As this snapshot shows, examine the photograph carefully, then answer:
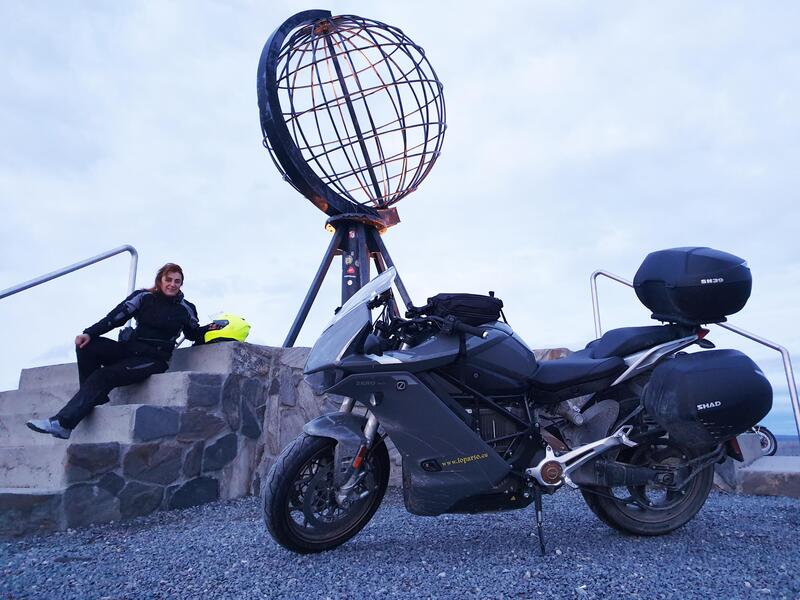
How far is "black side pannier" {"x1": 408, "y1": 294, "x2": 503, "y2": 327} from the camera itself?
9.08 ft

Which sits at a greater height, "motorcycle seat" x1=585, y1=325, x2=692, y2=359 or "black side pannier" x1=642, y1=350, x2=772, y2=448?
"motorcycle seat" x1=585, y1=325, x2=692, y2=359

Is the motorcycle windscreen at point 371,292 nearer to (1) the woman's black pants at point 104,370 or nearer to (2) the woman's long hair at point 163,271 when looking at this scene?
(1) the woman's black pants at point 104,370

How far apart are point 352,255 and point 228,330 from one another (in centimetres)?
212

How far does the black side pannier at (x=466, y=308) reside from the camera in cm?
277

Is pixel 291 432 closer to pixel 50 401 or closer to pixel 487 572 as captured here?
pixel 50 401

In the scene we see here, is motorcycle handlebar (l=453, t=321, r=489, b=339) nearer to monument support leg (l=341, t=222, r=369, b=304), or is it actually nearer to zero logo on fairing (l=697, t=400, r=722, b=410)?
zero logo on fairing (l=697, t=400, r=722, b=410)

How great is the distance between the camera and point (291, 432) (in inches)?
193

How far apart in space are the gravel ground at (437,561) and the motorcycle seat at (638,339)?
0.87 m

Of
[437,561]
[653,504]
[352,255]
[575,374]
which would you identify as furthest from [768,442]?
[437,561]

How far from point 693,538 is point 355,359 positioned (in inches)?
73.0

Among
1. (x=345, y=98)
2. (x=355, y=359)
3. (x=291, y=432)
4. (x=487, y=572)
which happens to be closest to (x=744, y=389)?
(x=487, y=572)

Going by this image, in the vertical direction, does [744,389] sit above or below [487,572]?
above

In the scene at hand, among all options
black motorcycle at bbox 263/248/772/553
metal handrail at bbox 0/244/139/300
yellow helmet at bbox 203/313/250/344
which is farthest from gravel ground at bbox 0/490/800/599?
metal handrail at bbox 0/244/139/300

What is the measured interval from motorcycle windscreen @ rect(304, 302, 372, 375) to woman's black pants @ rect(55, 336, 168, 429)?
2272mm
